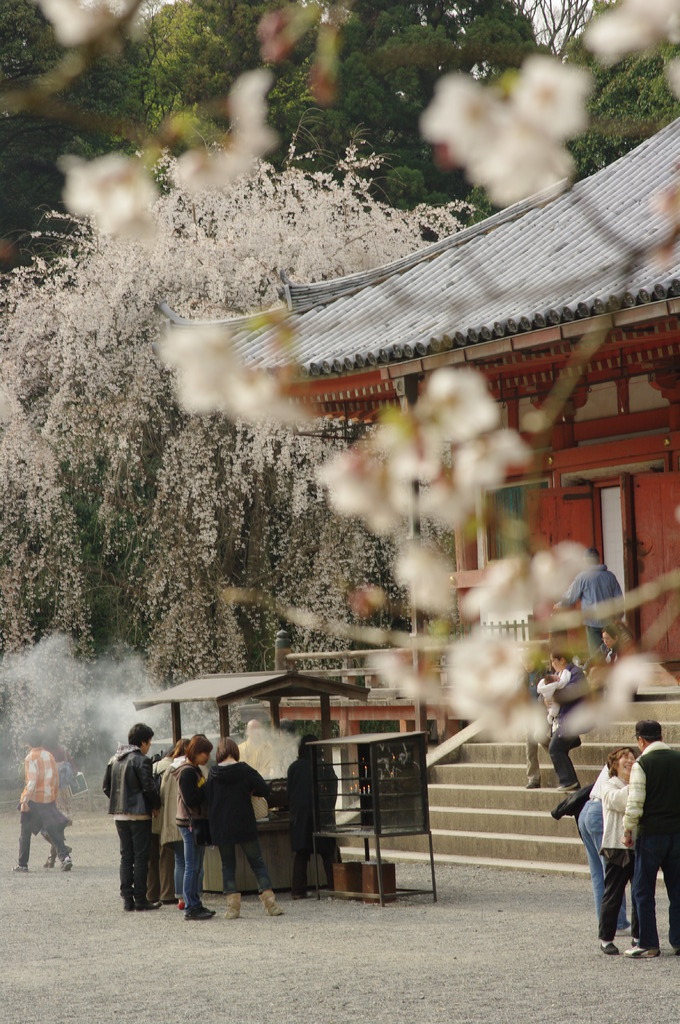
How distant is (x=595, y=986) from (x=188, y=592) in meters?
13.7

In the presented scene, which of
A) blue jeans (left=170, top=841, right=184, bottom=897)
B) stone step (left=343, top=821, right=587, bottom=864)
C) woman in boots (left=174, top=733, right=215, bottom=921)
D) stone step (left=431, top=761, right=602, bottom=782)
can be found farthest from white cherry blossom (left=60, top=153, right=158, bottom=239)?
stone step (left=431, top=761, right=602, bottom=782)

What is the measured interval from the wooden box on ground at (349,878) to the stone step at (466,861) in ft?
2.66

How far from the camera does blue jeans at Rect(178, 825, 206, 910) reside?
1048 cm

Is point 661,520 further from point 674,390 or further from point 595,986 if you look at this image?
point 595,986

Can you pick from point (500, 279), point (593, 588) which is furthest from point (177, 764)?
point (500, 279)

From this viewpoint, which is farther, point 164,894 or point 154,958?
point 164,894

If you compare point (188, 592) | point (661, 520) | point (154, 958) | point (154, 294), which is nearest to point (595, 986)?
point (154, 958)

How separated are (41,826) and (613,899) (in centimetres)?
793

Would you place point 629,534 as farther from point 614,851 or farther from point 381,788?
point 614,851

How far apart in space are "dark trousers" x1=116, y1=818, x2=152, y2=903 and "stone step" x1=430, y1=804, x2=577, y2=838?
3472 millimetres

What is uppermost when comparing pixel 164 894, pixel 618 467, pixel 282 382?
pixel 618 467

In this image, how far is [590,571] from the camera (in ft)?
44.2

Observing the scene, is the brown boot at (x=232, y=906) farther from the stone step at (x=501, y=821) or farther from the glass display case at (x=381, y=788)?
the stone step at (x=501, y=821)

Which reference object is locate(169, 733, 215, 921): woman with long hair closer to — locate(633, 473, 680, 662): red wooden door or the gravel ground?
the gravel ground
